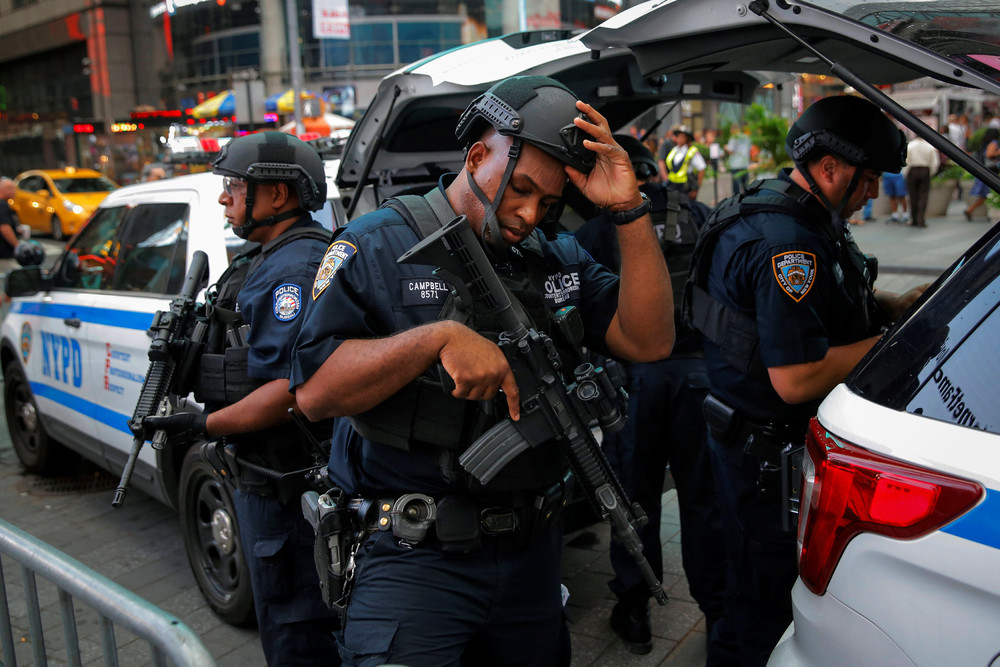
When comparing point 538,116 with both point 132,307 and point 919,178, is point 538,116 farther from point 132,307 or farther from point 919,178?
point 919,178

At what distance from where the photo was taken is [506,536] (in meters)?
2.09

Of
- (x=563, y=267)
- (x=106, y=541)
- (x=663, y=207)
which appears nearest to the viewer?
(x=563, y=267)

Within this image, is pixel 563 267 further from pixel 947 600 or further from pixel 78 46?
pixel 78 46

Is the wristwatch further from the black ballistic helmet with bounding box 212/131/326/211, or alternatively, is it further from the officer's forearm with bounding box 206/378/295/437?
the black ballistic helmet with bounding box 212/131/326/211

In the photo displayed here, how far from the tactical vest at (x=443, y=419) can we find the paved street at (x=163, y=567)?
0.88 m

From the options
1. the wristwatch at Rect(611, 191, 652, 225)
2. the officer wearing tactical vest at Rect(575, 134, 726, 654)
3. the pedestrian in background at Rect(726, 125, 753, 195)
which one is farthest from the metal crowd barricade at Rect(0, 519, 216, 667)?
the pedestrian in background at Rect(726, 125, 753, 195)

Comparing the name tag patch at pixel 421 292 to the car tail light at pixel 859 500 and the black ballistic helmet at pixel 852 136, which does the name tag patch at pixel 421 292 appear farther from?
the black ballistic helmet at pixel 852 136

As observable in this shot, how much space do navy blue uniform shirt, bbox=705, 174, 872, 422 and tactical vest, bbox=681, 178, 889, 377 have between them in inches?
0.8

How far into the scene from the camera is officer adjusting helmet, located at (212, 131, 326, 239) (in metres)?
3.01

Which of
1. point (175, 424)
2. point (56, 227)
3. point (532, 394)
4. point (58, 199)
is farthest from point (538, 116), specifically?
point (56, 227)

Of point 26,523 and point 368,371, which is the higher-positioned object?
point 368,371

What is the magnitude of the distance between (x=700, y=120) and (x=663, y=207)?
128ft

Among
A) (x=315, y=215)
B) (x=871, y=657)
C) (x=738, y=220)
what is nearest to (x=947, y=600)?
(x=871, y=657)

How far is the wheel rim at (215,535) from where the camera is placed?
3896mm
